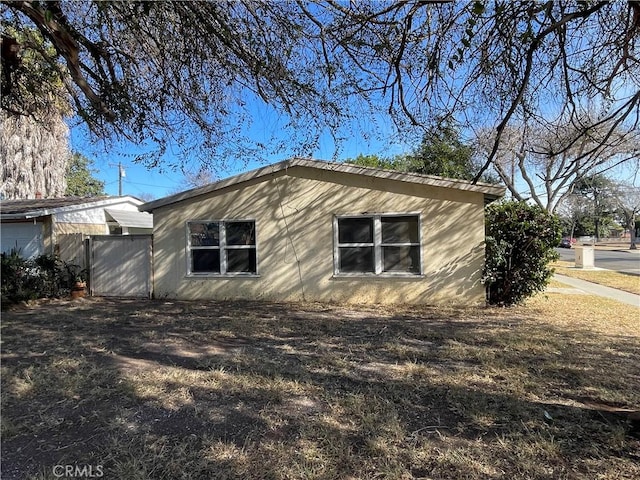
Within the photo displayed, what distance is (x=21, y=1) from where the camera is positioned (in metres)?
4.43

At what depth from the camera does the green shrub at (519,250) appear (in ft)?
28.3

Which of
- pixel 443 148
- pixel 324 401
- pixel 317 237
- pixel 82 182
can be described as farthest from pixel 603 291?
pixel 82 182

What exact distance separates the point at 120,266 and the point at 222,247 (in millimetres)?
3365

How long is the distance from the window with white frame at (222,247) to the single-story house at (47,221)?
472 centimetres

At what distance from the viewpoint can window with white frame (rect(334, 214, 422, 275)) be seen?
9.39 meters

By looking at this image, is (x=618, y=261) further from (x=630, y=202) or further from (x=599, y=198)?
(x=599, y=198)

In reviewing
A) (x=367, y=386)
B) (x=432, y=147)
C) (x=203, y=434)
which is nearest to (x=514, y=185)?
(x=432, y=147)

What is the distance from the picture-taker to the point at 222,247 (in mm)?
10336

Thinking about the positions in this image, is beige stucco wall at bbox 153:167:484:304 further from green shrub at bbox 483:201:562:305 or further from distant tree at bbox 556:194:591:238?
distant tree at bbox 556:194:591:238

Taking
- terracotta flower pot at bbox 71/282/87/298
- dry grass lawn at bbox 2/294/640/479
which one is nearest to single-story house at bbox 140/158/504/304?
terracotta flower pot at bbox 71/282/87/298

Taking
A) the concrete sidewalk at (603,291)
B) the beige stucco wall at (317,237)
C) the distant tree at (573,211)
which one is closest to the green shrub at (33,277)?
the beige stucco wall at (317,237)

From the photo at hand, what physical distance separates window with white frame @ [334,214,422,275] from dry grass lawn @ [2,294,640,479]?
2.68m

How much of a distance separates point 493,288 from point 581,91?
17.5ft

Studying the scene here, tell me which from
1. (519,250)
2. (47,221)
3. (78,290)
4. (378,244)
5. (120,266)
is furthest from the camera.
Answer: (47,221)
